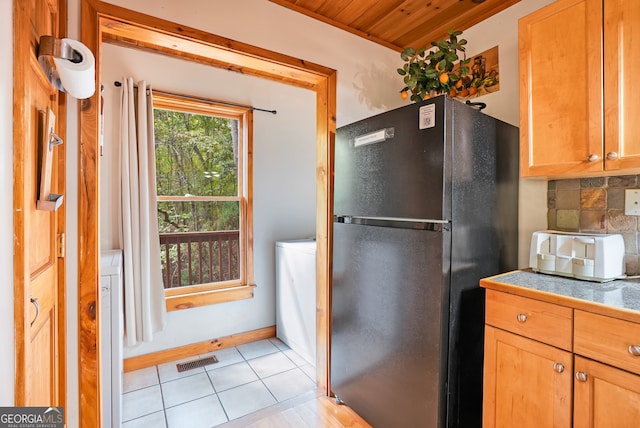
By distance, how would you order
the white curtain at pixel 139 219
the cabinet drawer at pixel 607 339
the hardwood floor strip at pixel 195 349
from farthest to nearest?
1. the hardwood floor strip at pixel 195 349
2. the white curtain at pixel 139 219
3. the cabinet drawer at pixel 607 339

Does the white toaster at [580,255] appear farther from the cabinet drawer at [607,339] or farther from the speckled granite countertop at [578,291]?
the cabinet drawer at [607,339]

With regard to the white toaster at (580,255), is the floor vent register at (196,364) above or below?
below

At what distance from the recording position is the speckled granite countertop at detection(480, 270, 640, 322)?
1.01m

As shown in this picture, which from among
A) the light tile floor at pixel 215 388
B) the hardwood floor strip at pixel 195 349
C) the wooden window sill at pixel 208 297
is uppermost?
the wooden window sill at pixel 208 297

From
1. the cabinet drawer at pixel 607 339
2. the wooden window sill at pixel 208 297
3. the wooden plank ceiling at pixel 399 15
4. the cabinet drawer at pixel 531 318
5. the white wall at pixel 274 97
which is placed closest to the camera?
the cabinet drawer at pixel 607 339

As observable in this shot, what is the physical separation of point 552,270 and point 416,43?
71.4 inches

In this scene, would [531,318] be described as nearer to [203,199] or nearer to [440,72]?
[440,72]

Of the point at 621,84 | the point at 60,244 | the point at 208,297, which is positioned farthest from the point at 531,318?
the point at 208,297

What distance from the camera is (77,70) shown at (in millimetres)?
1023

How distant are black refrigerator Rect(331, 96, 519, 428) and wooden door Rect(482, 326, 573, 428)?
131 mm

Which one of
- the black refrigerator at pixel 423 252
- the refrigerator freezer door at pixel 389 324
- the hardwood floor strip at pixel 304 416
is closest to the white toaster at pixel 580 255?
the black refrigerator at pixel 423 252

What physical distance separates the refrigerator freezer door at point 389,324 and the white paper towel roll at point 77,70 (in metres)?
1.35

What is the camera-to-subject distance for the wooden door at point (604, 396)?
952mm

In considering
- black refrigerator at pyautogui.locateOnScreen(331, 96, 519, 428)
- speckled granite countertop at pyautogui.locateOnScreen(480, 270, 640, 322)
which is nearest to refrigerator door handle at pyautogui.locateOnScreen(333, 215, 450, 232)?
black refrigerator at pyautogui.locateOnScreen(331, 96, 519, 428)
